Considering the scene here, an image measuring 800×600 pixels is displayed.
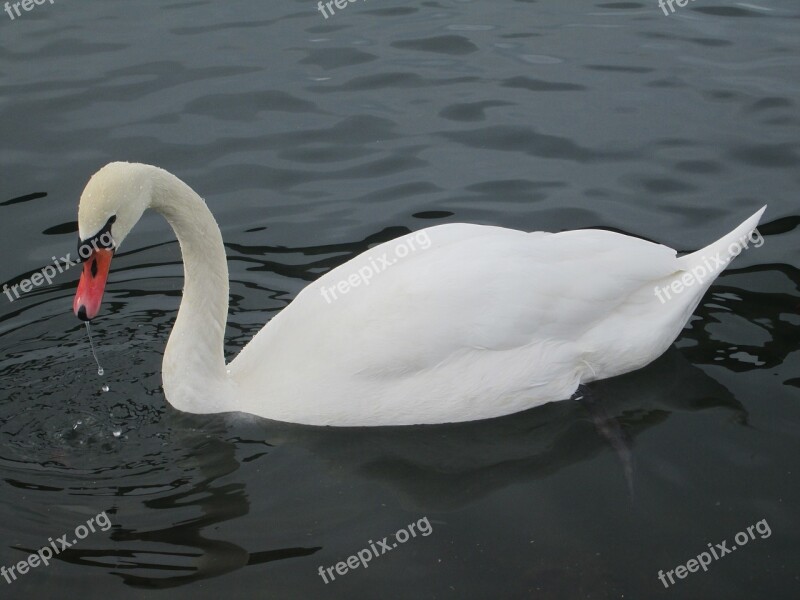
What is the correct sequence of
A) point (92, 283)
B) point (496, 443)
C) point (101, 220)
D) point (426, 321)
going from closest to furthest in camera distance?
point (101, 220)
point (92, 283)
point (426, 321)
point (496, 443)

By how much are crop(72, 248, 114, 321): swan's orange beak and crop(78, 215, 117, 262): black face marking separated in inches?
0.9

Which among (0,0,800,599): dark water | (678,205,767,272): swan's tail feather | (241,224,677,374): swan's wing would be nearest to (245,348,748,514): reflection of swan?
(0,0,800,599): dark water

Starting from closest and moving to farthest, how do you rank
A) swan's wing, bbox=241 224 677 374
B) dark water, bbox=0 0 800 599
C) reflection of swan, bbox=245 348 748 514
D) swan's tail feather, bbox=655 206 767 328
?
1. dark water, bbox=0 0 800 599
2. reflection of swan, bbox=245 348 748 514
3. swan's wing, bbox=241 224 677 374
4. swan's tail feather, bbox=655 206 767 328

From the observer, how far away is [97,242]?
245 inches

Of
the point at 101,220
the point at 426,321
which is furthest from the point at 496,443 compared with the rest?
the point at 101,220

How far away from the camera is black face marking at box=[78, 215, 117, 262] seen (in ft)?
20.3

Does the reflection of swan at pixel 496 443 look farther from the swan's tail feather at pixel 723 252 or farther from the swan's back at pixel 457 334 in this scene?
the swan's tail feather at pixel 723 252

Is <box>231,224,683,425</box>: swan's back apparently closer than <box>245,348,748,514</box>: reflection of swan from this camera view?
No

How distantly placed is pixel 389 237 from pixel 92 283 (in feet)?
11.1

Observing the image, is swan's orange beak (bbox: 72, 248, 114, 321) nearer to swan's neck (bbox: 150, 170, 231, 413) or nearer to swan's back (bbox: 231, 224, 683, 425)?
swan's neck (bbox: 150, 170, 231, 413)

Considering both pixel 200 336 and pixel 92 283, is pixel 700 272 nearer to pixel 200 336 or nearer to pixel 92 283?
pixel 200 336

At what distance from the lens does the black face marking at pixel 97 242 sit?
6.20 m

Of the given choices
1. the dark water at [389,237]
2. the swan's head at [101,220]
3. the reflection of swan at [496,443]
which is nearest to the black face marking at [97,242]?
the swan's head at [101,220]

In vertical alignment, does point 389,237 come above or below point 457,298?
below
